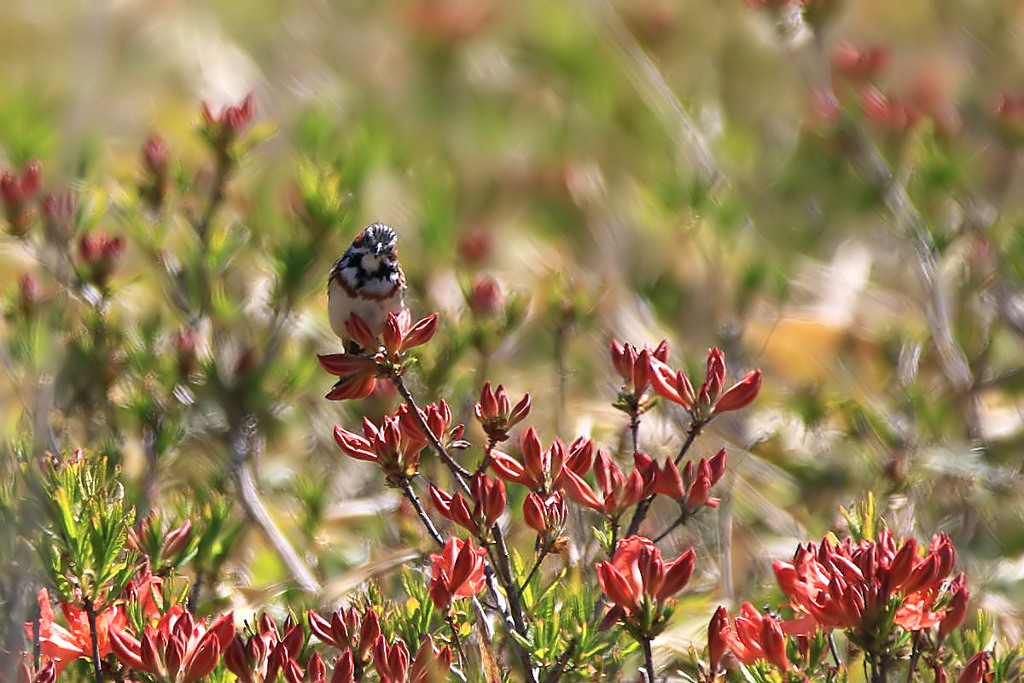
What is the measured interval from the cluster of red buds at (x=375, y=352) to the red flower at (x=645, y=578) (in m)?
0.37

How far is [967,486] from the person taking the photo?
2.47 meters

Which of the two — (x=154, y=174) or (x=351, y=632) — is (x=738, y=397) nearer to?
(x=351, y=632)

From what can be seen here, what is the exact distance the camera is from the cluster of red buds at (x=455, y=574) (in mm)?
1362

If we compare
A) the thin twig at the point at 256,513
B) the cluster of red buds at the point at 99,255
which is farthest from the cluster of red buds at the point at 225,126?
the thin twig at the point at 256,513

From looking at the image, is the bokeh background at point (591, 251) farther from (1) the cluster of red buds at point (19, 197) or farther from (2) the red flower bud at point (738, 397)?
(2) the red flower bud at point (738, 397)

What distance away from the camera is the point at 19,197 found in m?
2.23

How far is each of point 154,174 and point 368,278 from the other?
2.54ft

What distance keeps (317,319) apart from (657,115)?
1.45m

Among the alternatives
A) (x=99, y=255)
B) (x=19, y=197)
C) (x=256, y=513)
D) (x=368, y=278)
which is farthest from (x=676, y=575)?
(x=19, y=197)

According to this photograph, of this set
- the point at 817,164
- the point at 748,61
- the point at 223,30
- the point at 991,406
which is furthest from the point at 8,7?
the point at 991,406

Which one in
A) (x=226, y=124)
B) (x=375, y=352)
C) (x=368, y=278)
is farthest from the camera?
(x=226, y=124)

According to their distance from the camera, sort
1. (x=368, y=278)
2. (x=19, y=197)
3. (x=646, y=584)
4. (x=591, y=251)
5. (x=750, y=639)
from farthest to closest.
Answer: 1. (x=591, y=251)
2. (x=19, y=197)
3. (x=368, y=278)
4. (x=750, y=639)
5. (x=646, y=584)

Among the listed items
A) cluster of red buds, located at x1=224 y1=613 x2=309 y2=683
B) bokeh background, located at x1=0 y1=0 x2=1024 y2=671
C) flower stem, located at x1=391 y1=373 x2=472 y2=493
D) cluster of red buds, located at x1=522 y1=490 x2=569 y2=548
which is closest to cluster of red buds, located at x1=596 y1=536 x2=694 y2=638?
cluster of red buds, located at x1=522 y1=490 x2=569 y2=548

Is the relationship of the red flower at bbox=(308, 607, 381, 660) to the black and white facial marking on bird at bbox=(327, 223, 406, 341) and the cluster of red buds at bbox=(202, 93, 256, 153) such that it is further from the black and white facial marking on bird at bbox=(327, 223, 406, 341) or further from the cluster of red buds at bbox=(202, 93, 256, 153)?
the cluster of red buds at bbox=(202, 93, 256, 153)
